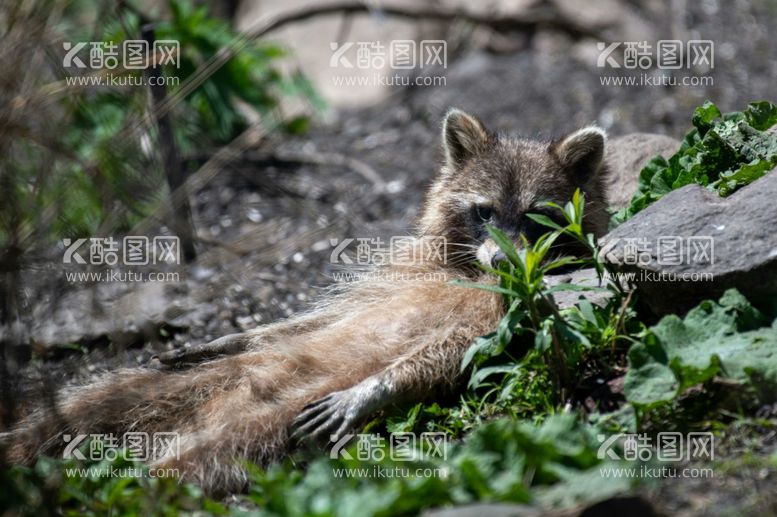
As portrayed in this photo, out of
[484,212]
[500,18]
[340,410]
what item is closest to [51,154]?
[340,410]

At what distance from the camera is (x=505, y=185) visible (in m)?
7.04

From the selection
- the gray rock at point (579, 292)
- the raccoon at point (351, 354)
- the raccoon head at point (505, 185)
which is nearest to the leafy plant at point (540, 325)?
the gray rock at point (579, 292)

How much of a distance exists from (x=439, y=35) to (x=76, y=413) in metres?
10.8

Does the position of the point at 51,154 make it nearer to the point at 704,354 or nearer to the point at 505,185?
the point at 704,354

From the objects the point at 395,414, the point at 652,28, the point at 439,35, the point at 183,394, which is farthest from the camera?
the point at 439,35

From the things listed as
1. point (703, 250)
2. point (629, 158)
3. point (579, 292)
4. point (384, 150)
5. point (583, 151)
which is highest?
point (384, 150)

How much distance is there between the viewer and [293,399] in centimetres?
606

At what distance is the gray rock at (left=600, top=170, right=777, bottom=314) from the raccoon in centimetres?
107

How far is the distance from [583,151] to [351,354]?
246cm

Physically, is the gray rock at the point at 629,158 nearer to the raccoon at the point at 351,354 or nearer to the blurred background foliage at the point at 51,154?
the raccoon at the point at 351,354

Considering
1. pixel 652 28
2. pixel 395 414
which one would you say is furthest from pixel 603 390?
pixel 652 28

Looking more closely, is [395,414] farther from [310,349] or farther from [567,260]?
[567,260]

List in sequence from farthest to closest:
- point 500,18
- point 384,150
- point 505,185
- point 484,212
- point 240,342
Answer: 1. point 500,18
2. point 384,150
3. point 484,212
4. point 505,185
5. point 240,342

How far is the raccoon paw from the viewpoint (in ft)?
18.6
